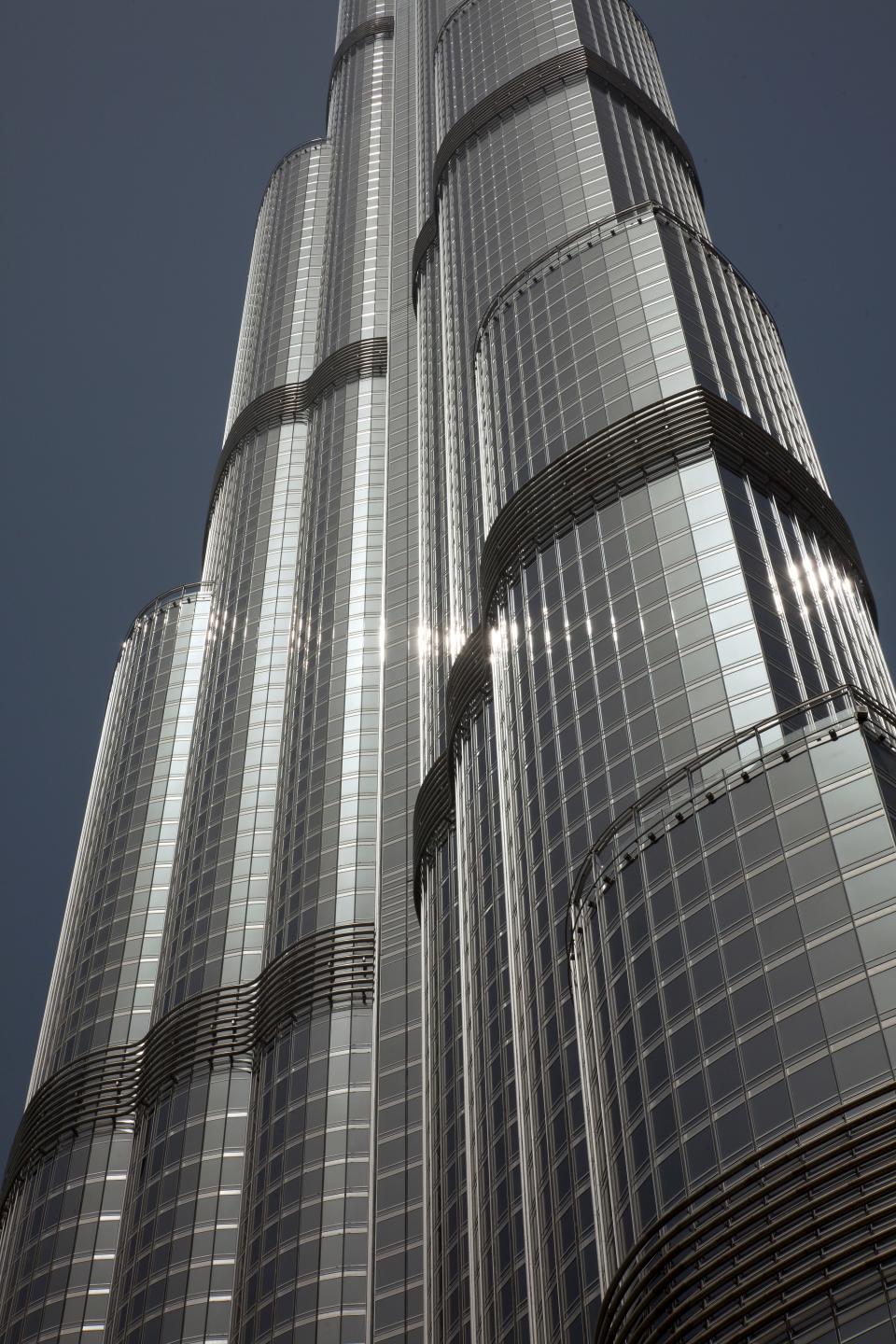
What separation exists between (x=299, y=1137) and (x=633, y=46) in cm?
12216

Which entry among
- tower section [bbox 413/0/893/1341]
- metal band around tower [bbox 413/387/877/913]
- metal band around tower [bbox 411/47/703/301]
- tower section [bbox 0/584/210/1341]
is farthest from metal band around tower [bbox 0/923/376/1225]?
metal band around tower [bbox 411/47/703/301]

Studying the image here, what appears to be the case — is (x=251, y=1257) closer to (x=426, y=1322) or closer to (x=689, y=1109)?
(x=426, y=1322)

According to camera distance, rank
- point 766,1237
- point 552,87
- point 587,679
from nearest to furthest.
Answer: point 766,1237
point 587,679
point 552,87

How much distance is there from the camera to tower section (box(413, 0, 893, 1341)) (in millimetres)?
67500

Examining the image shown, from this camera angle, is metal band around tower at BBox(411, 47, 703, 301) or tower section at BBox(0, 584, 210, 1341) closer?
tower section at BBox(0, 584, 210, 1341)

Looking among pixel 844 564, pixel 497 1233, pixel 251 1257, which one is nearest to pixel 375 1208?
pixel 251 1257

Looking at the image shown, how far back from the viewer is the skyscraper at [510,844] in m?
63.5

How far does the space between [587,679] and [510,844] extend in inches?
374

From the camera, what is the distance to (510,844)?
9094cm

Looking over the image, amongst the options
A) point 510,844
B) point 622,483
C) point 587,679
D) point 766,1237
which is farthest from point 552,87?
point 766,1237

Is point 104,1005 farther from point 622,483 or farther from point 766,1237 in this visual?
point 766,1237

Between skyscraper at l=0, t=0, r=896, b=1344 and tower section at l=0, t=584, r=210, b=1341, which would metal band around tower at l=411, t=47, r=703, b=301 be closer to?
skyscraper at l=0, t=0, r=896, b=1344

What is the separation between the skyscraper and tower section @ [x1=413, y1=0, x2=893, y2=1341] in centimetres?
28

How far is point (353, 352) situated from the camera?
652 feet
